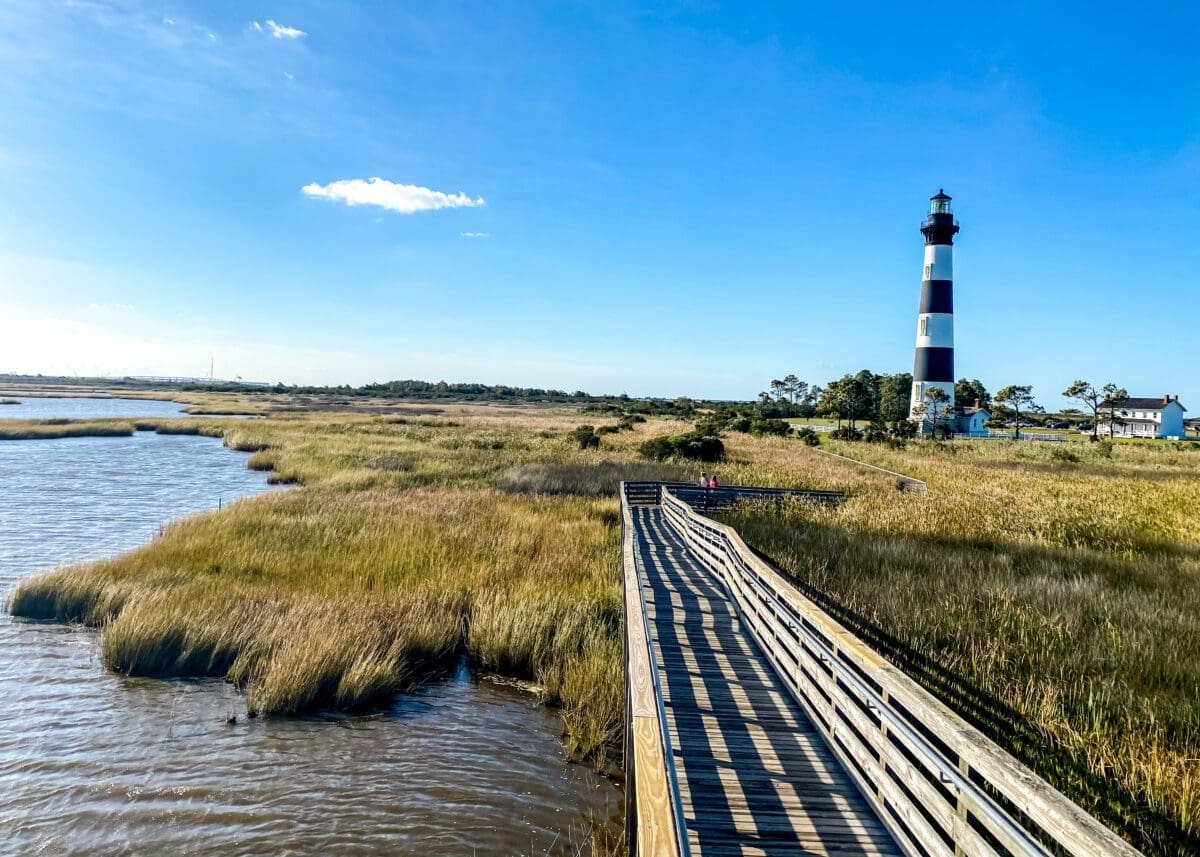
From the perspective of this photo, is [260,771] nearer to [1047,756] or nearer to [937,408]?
[1047,756]

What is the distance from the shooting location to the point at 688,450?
35.4m

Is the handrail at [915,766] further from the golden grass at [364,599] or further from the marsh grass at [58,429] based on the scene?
the marsh grass at [58,429]

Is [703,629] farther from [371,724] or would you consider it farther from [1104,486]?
[1104,486]

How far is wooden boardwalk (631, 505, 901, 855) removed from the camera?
4.62m

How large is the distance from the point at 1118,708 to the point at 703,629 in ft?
14.6

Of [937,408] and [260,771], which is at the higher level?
[937,408]

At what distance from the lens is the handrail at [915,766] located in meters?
3.24

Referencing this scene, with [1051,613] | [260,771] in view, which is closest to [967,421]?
[1051,613]

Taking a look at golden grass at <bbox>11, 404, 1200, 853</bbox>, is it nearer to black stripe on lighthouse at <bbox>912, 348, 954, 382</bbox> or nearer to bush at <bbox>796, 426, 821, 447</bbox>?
bush at <bbox>796, 426, 821, 447</bbox>

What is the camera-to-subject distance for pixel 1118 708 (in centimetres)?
693

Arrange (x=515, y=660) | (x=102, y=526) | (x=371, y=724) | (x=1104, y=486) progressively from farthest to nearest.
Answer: (x=1104, y=486) < (x=102, y=526) < (x=515, y=660) < (x=371, y=724)

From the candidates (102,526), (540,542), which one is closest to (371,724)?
(540,542)

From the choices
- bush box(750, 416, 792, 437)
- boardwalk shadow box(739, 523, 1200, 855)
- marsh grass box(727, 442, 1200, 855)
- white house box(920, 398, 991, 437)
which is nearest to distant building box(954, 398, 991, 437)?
white house box(920, 398, 991, 437)

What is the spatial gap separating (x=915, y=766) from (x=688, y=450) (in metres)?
30.1
